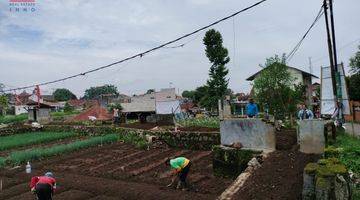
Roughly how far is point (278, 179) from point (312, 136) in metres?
2.45

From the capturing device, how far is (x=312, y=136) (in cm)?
980

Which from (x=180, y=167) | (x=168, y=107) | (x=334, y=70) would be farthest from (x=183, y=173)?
(x=168, y=107)

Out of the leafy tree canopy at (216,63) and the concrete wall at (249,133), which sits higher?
the leafy tree canopy at (216,63)

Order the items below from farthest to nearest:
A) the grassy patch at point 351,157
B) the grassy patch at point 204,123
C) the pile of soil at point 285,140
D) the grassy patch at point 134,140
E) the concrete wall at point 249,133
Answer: the grassy patch at point 204,123 < the grassy patch at point 134,140 < the pile of soil at point 285,140 < the concrete wall at point 249,133 < the grassy patch at point 351,157

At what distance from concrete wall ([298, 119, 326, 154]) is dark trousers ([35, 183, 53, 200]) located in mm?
6782

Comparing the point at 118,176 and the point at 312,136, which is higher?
the point at 312,136

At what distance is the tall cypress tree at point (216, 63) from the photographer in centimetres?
3812

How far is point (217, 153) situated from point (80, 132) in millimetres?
16720

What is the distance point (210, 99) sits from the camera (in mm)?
38812

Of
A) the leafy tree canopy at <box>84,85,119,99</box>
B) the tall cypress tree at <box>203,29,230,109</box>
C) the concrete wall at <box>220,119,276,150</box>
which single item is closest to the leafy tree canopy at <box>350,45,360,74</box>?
the tall cypress tree at <box>203,29,230,109</box>

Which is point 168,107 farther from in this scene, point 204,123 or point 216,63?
point 216,63

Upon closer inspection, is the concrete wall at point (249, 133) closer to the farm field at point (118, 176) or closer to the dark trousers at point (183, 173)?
the farm field at point (118, 176)

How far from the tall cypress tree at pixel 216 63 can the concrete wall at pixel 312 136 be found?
2816cm

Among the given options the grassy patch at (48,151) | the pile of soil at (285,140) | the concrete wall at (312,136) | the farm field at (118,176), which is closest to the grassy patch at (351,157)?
the concrete wall at (312,136)
